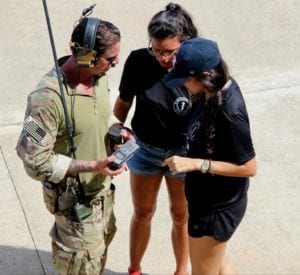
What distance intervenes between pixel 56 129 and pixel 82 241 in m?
0.73

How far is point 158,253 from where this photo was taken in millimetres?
4855

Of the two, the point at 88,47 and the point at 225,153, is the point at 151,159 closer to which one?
the point at 225,153

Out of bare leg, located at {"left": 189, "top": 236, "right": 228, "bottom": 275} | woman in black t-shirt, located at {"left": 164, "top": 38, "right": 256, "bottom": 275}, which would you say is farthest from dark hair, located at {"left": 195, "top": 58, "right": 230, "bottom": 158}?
bare leg, located at {"left": 189, "top": 236, "right": 228, "bottom": 275}

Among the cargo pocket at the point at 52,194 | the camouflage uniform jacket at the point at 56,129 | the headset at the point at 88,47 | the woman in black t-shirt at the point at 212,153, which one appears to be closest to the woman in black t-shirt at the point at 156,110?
the woman in black t-shirt at the point at 212,153

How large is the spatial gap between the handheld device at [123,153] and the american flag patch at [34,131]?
40 centimetres

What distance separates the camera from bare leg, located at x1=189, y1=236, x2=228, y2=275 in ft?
12.2

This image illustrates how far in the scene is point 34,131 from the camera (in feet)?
11.0

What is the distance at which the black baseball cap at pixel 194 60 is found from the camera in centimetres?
326

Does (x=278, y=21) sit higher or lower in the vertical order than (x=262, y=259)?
higher

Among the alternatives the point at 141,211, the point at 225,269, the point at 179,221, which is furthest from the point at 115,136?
the point at 225,269

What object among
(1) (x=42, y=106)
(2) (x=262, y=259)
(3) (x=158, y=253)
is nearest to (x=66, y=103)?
(1) (x=42, y=106)

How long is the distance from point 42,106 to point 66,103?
14cm

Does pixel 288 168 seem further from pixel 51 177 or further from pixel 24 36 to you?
pixel 24 36

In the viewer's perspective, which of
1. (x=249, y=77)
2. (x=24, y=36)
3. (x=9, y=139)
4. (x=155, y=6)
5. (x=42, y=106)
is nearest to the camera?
(x=42, y=106)
